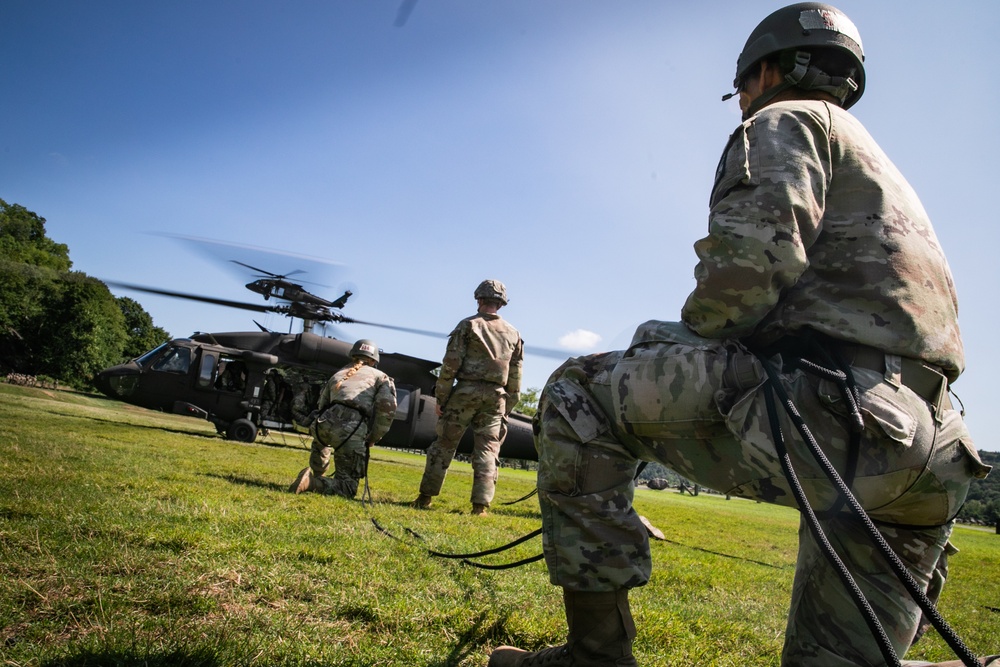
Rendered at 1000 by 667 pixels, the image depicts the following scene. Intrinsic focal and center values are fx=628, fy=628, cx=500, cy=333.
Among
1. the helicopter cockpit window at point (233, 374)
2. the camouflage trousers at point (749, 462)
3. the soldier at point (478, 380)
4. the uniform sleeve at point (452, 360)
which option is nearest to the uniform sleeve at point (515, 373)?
the soldier at point (478, 380)

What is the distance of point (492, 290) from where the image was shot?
7.64m

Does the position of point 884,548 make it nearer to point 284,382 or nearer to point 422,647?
point 422,647

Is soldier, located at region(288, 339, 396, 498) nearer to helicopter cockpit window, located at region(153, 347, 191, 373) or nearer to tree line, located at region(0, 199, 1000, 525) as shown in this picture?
helicopter cockpit window, located at region(153, 347, 191, 373)

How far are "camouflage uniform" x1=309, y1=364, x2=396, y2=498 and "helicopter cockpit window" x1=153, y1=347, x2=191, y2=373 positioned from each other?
9.94 metres

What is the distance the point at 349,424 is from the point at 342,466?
494mm

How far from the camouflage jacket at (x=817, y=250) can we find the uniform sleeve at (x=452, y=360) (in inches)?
220

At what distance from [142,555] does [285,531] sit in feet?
3.64

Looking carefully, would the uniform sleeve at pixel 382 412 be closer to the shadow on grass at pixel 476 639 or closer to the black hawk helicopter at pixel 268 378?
the shadow on grass at pixel 476 639

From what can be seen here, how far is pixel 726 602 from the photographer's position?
385 cm

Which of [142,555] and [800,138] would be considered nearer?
[800,138]

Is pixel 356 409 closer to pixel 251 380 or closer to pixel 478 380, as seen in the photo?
→ pixel 478 380

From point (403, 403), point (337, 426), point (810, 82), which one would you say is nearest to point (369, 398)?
point (337, 426)

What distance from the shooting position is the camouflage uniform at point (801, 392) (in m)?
1.71

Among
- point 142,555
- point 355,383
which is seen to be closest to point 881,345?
point 142,555
